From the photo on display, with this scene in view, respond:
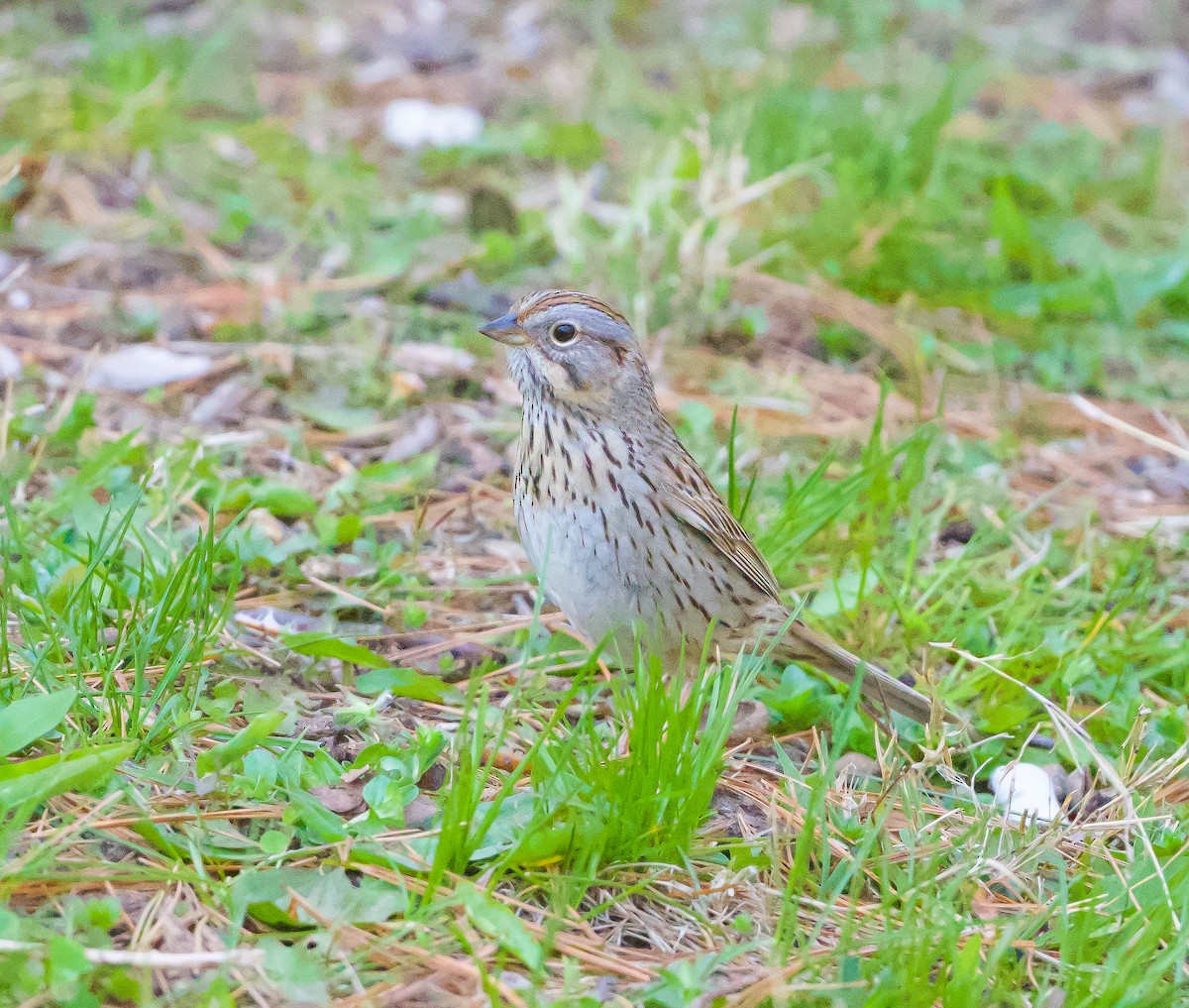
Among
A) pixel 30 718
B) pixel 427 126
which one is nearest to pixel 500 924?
pixel 30 718

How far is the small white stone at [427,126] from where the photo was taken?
7.52m

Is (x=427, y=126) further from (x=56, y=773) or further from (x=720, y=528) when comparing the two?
(x=56, y=773)

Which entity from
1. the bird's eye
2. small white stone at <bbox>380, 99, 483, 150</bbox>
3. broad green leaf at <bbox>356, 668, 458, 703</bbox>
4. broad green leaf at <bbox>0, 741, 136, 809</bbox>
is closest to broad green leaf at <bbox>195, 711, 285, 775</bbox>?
broad green leaf at <bbox>0, 741, 136, 809</bbox>

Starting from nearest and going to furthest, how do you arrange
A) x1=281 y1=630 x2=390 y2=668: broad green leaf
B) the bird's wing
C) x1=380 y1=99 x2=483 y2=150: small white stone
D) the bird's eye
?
x1=281 y1=630 x2=390 y2=668: broad green leaf, the bird's wing, the bird's eye, x1=380 y1=99 x2=483 y2=150: small white stone

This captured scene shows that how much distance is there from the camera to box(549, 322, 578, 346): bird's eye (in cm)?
394

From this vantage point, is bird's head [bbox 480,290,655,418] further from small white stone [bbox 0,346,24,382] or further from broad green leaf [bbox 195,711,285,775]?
small white stone [bbox 0,346,24,382]

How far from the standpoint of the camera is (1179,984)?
2604 mm

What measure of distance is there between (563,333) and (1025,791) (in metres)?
1.68

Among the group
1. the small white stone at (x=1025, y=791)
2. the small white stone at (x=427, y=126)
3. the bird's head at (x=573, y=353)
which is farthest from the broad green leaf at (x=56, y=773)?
the small white stone at (x=427, y=126)

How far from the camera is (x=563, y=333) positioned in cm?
395

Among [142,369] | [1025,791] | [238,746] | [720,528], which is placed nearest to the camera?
[238,746]

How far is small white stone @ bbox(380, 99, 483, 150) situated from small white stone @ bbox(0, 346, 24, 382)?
2904mm

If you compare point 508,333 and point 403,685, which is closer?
point 403,685

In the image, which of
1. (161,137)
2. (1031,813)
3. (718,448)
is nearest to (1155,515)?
(718,448)
